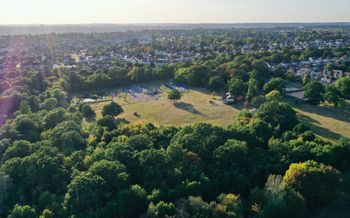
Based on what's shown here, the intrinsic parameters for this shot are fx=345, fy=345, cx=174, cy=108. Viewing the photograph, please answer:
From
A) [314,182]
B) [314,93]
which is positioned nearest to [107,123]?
[314,182]

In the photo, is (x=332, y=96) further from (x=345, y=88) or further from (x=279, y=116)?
(x=279, y=116)

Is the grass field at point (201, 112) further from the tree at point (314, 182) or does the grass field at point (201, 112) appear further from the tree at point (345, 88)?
the tree at point (314, 182)

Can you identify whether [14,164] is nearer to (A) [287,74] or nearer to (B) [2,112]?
(B) [2,112]

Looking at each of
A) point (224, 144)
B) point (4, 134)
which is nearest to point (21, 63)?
point (4, 134)

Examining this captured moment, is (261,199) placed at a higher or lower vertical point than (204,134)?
lower

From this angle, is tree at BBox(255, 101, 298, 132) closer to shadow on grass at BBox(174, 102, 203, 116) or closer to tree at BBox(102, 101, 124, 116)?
shadow on grass at BBox(174, 102, 203, 116)

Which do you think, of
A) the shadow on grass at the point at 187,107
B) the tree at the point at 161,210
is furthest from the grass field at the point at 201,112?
the tree at the point at 161,210
